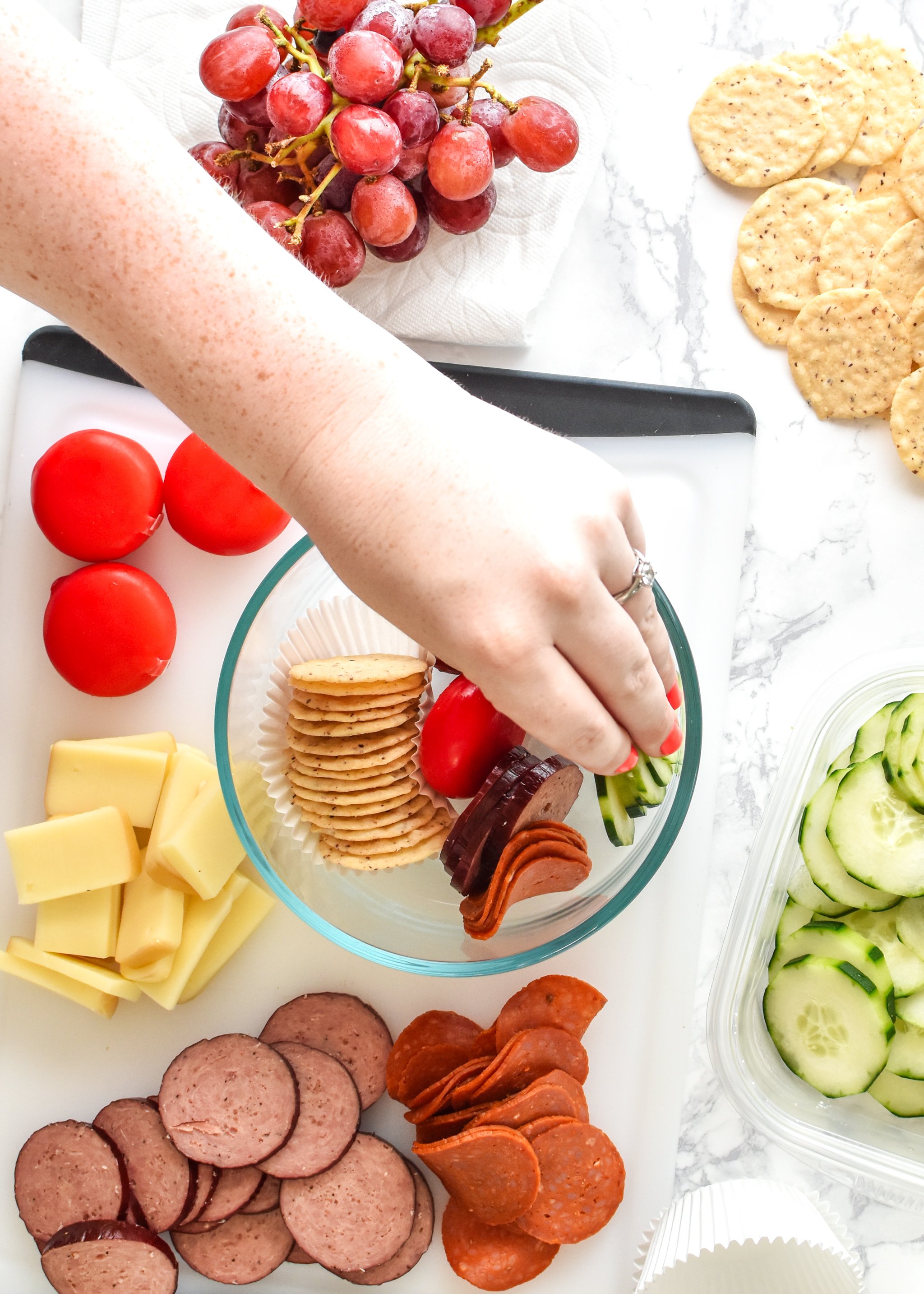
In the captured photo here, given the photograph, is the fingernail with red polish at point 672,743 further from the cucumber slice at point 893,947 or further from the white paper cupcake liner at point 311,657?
the cucumber slice at point 893,947

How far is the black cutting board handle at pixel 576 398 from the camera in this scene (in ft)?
3.61

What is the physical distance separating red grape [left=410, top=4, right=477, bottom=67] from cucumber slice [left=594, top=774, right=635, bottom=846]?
2.18 feet

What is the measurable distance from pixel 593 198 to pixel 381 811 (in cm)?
73

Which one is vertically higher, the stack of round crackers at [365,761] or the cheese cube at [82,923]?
the stack of round crackers at [365,761]

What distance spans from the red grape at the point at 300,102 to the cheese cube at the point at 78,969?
85 centimetres

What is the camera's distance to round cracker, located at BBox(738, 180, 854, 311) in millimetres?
1126

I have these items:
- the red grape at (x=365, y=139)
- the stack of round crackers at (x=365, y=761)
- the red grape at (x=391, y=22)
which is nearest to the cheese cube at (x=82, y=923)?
the stack of round crackers at (x=365, y=761)

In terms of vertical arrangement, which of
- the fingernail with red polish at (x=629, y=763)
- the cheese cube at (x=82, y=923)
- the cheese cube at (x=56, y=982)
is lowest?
the cheese cube at (x=56, y=982)

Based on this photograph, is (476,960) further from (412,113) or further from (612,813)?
(412,113)

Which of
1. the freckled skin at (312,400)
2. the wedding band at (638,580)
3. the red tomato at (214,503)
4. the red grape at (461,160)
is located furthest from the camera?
the red tomato at (214,503)

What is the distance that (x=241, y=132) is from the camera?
→ 3.21ft

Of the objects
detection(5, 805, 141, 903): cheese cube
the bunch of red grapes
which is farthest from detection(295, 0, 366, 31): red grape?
detection(5, 805, 141, 903): cheese cube

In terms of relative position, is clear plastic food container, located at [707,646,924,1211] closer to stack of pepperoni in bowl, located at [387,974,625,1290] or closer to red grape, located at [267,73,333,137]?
stack of pepperoni in bowl, located at [387,974,625,1290]

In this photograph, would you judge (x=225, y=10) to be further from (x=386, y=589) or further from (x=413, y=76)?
(x=386, y=589)
